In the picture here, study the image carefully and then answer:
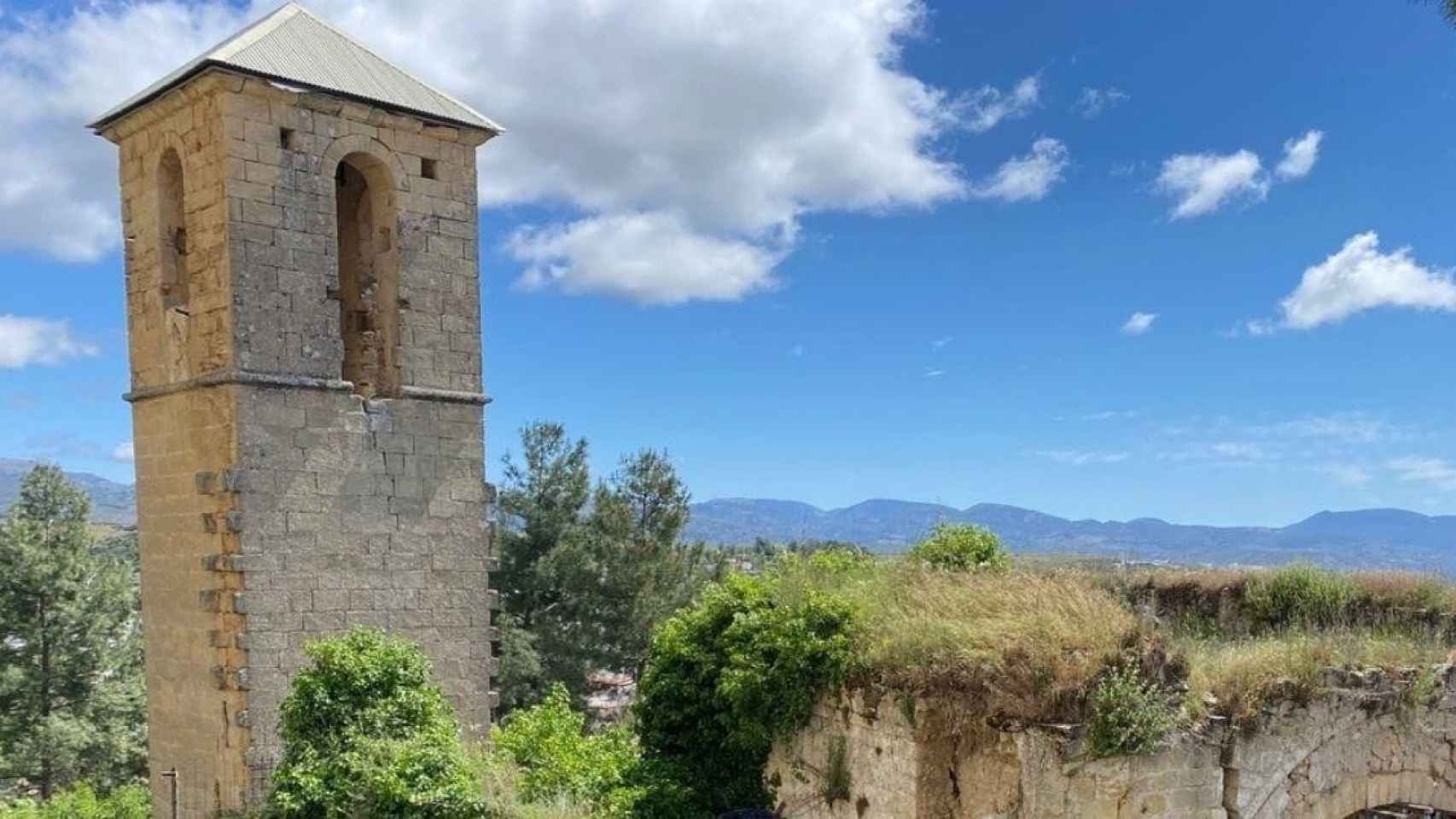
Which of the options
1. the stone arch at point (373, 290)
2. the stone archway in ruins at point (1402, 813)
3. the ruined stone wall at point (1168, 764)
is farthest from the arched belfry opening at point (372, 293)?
the stone archway in ruins at point (1402, 813)

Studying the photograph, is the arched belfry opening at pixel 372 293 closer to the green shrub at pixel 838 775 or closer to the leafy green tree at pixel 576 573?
the green shrub at pixel 838 775

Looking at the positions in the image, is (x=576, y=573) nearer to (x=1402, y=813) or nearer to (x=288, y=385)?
(x=288, y=385)

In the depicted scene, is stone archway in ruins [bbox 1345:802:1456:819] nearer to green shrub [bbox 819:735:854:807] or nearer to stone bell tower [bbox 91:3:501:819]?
green shrub [bbox 819:735:854:807]

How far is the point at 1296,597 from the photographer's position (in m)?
11.4

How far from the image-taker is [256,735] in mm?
11047

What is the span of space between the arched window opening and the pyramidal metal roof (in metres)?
0.75

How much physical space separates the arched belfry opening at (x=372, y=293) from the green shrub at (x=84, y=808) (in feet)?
32.4

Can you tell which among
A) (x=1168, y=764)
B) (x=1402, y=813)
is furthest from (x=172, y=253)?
(x=1402, y=813)

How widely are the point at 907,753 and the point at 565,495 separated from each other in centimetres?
2260

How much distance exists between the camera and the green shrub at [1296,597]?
1105 cm

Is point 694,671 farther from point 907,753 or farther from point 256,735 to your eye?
point 256,735

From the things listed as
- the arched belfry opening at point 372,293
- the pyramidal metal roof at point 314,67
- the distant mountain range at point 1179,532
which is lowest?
the distant mountain range at point 1179,532

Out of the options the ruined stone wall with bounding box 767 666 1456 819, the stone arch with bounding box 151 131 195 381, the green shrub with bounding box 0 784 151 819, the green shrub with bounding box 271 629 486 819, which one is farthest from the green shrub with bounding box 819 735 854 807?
the green shrub with bounding box 0 784 151 819

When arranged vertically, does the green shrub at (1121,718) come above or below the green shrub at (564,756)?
above
